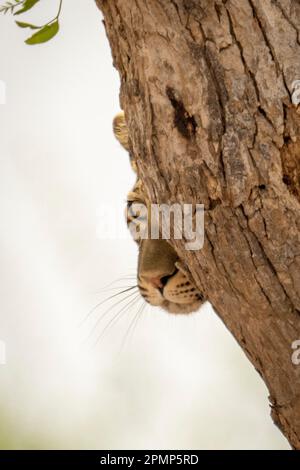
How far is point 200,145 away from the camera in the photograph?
7.60 ft

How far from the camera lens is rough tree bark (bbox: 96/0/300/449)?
222cm

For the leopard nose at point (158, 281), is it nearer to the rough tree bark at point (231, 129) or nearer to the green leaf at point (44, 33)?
the rough tree bark at point (231, 129)

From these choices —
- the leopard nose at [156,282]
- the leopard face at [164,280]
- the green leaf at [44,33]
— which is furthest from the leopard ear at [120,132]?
the green leaf at [44,33]

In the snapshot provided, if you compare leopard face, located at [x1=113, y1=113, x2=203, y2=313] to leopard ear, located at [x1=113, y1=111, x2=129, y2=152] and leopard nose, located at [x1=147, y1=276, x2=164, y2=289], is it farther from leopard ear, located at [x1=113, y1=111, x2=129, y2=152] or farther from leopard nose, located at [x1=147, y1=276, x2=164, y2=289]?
leopard ear, located at [x1=113, y1=111, x2=129, y2=152]

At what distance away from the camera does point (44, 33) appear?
2666 millimetres

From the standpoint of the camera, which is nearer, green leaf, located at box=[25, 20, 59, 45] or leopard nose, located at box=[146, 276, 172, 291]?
green leaf, located at box=[25, 20, 59, 45]

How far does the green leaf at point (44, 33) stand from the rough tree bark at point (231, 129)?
26 centimetres

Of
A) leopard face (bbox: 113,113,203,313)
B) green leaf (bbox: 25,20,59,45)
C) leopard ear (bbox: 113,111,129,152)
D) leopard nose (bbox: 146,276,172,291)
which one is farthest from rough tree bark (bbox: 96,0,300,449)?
leopard ear (bbox: 113,111,129,152)

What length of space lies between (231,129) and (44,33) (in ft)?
3.05

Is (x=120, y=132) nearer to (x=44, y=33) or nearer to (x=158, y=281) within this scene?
(x=158, y=281)

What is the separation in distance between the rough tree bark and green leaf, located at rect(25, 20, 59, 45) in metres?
0.26

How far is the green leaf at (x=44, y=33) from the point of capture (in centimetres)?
266

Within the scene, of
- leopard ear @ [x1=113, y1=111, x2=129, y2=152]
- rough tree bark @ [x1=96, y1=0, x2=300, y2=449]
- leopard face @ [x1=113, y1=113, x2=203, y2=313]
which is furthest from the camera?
leopard ear @ [x1=113, y1=111, x2=129, y2=152]

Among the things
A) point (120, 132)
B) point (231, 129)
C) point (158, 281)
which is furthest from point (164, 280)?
point (231, 129)
